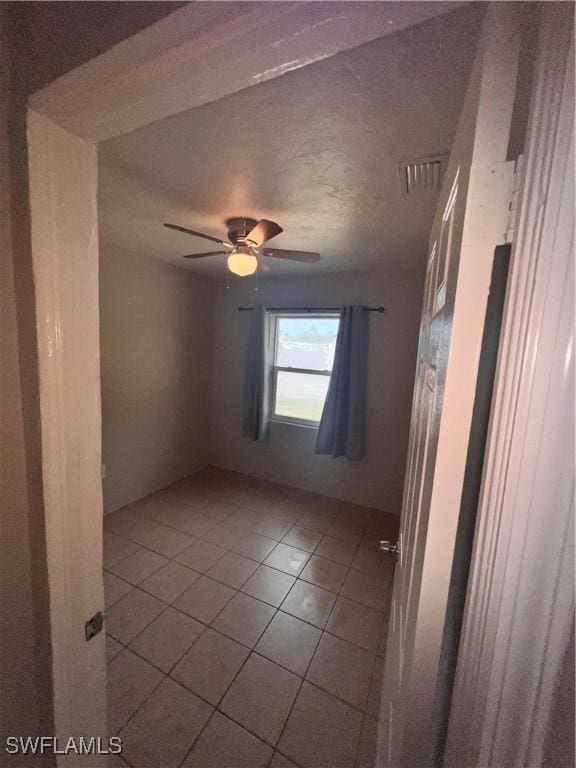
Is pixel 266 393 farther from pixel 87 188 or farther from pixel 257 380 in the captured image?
pixel 87 188

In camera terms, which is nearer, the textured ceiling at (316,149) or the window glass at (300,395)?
the textured ceiling at (316,149)

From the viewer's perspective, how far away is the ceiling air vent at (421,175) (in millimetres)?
1105

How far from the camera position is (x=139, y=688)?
131 cm

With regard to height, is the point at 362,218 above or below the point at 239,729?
above

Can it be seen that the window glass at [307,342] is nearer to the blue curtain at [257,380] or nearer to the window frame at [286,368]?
the window frame at [286,368]

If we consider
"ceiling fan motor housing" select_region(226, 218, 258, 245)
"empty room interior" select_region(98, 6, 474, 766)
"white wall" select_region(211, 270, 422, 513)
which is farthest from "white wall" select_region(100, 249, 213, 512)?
"ceiling fan motor housing" select_region(226, 218, 258, 245)

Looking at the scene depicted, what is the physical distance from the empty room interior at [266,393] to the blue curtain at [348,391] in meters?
0.03

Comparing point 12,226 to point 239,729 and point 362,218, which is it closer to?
point 362,218

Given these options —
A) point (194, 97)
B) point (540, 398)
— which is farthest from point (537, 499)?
point (194, 97)

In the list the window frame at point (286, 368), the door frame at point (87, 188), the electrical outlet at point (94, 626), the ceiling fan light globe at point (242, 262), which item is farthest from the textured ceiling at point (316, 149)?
the electrical outlet at point (94, 626)

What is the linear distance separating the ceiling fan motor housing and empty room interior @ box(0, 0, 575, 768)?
12 mm

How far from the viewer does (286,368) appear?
10.8ft

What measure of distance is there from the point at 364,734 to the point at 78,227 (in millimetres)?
2042

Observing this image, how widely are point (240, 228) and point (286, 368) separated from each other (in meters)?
1.79
